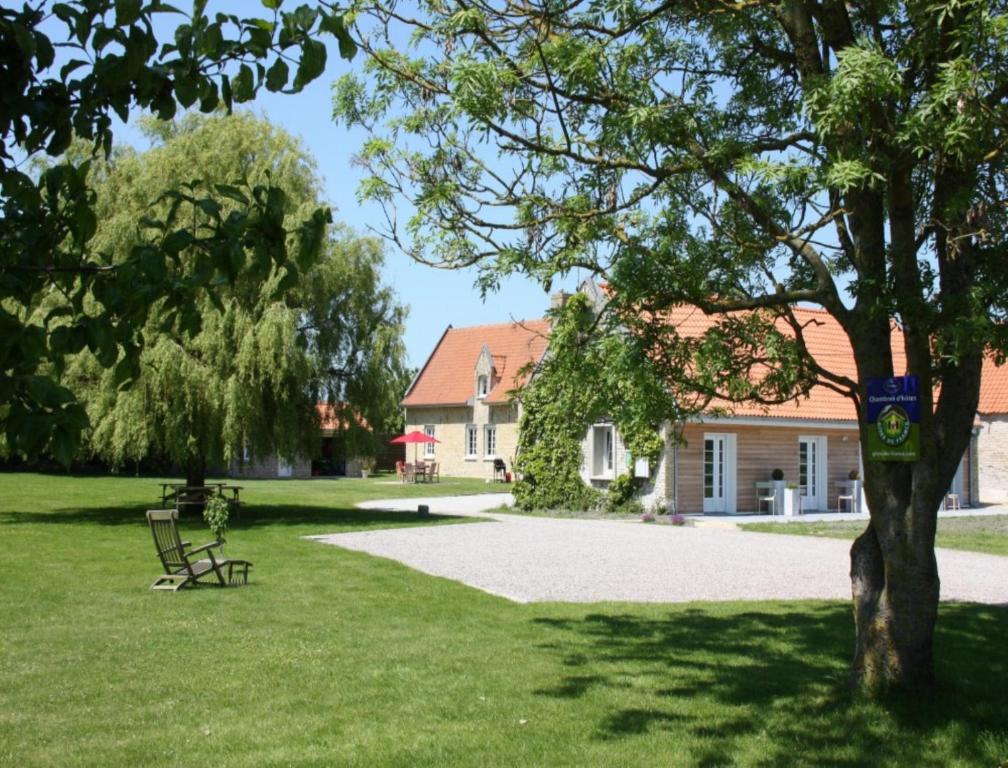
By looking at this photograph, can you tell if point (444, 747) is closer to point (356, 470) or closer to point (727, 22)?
point (727, 22)

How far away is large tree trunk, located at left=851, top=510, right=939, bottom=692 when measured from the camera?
24.4 ft

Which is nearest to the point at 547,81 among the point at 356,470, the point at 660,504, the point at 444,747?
the point at 444,747

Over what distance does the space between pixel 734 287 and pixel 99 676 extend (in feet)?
19.2

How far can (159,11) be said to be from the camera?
2.88m

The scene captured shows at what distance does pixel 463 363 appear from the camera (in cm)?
5328

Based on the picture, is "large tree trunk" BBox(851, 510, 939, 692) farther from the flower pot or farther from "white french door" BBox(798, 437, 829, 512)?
"white french door" BBox(798, 437, 829, 512)

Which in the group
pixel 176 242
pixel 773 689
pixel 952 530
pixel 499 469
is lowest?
pixel 773 689

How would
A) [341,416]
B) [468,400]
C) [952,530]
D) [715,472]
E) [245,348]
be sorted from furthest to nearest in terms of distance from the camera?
[468,400] → [715,472] → [341,416] → [952,530] → [245,348]

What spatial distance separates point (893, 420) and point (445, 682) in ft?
12.5

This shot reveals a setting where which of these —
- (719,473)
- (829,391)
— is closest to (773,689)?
(719,473)

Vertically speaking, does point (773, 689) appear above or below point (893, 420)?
below

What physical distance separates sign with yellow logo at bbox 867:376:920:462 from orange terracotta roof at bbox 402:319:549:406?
40125 mm

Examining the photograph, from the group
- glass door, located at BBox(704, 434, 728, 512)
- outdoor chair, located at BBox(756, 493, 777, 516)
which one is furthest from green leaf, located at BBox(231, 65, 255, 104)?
outdoor chair, located at BBox(756, 493, 777, 516)

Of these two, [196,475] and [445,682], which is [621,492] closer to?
[196,475]
